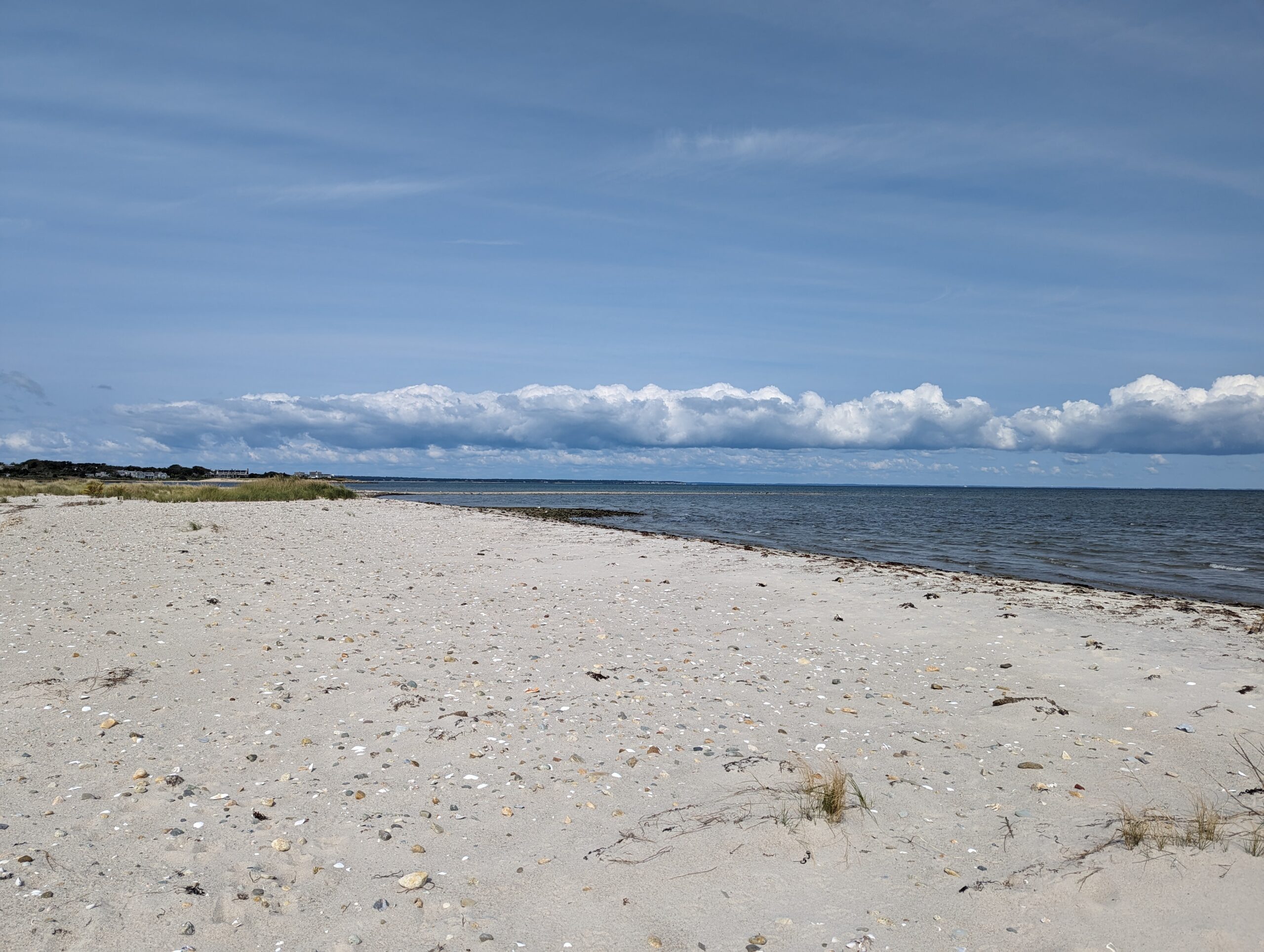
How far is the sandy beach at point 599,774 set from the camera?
4.82m

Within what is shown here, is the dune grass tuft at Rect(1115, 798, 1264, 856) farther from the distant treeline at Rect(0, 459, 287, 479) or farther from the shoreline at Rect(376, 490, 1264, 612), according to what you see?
the distant treeline at Rect(0, 459, 287, 479)

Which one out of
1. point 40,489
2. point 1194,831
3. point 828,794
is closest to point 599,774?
point 828,794

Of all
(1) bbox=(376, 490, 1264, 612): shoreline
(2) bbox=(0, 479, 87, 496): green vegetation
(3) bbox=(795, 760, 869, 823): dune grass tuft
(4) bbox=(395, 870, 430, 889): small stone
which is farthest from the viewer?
(2) bbox=(0, 479, 87, 496): green vegetation

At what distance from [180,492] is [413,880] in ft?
152

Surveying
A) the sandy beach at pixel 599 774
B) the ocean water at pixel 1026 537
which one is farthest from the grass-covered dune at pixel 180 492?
the sandy beach at pixel 599 774

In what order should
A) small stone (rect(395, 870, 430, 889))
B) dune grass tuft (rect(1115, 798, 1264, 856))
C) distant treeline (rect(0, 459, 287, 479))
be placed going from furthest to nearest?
distant treeline (rect(0, 459, 287, 479)) → dune grass tuft (rect(1115, 798, 1264, 856)) → small stone (rect(395, 870, 430, 889))

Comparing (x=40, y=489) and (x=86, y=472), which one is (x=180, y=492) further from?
(x=86, y=472)

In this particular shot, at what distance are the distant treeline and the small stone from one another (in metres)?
85.4

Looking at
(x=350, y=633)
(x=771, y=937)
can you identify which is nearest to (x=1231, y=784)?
(x=771, y=937)

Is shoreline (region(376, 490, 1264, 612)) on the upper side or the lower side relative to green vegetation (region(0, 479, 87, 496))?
lower

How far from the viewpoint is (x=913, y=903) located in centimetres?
504

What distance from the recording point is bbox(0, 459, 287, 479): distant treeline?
267 feet

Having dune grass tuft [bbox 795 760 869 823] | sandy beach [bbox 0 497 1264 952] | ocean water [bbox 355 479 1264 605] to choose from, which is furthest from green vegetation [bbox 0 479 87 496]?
dune grass tuft [bbox 795 760 869 823]

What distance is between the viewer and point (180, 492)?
143 ft
